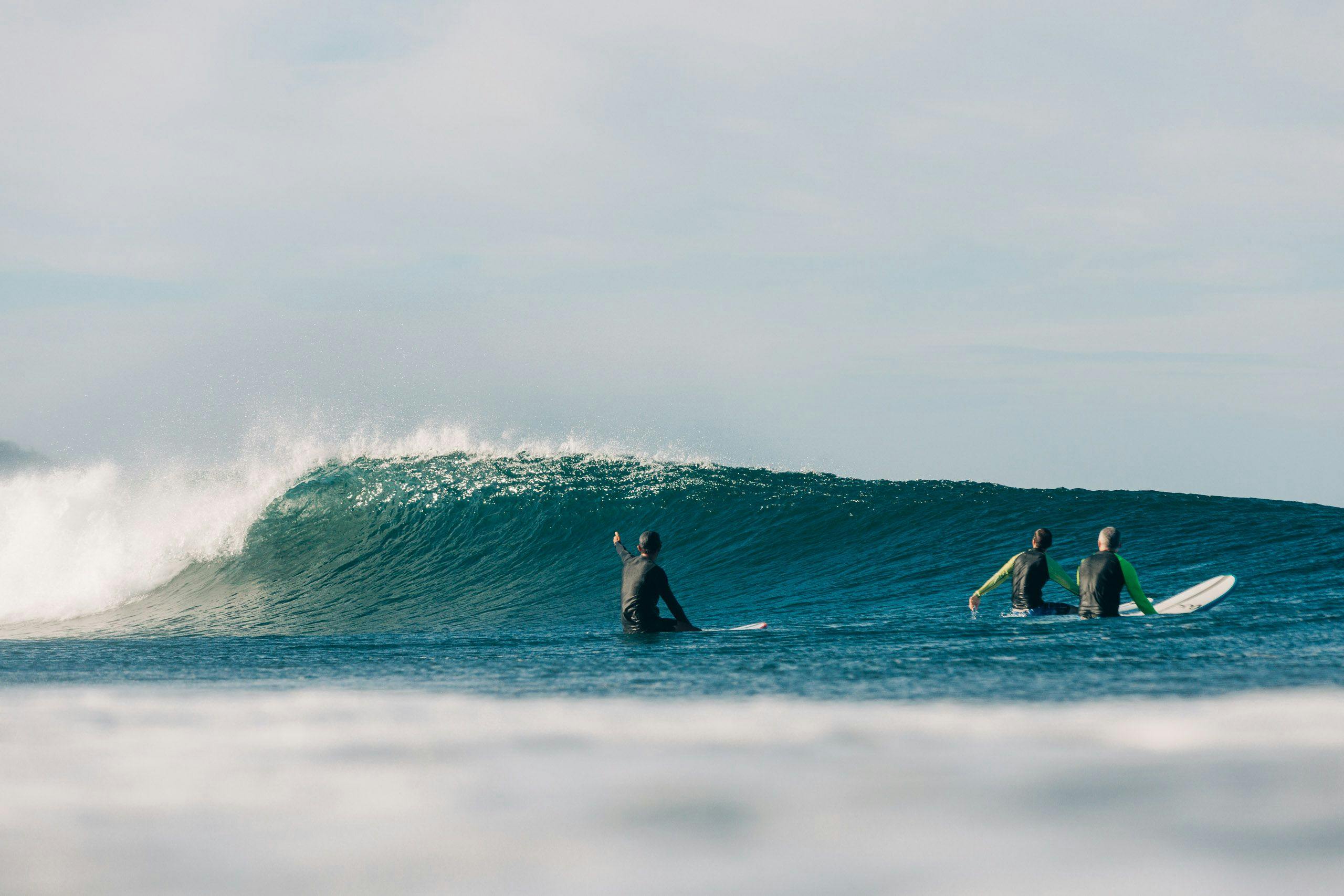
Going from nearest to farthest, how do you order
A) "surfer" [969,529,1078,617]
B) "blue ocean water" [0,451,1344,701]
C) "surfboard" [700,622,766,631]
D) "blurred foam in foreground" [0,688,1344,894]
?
1. "blurred foam in foreground" [0,688,1344,894]
2. "blue ocean water" [0,451,1344,701]
3. "surfer" [969,529,1078,617]
4. "surfboard" [700,622,766,631]

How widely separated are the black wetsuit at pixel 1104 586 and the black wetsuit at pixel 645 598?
3062mm

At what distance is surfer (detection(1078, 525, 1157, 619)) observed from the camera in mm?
7859

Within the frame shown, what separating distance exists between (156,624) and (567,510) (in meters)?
6.65

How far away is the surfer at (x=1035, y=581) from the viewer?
8.33 metres

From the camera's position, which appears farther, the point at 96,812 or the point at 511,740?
the point at 511,740

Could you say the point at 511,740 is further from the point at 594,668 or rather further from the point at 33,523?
the point at 33,523

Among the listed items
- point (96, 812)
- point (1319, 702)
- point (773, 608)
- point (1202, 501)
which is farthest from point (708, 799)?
point (1202, 501)

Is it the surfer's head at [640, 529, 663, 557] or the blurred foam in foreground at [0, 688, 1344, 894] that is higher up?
the surfer's head at [640, 529, 663, 557]

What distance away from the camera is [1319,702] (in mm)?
4406

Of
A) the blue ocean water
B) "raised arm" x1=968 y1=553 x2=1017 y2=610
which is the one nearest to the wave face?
the blue ocean water

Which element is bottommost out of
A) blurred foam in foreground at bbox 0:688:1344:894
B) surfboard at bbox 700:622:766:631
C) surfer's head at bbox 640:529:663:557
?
surfboard at bbox 700:622:766:631

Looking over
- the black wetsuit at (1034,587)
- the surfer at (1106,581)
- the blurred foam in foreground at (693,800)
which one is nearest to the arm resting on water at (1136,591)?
the surfer at (1106,581)

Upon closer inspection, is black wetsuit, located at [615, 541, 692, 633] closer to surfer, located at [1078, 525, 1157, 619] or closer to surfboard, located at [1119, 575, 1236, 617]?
surfer, located at [1078, 525, 1157, 619]

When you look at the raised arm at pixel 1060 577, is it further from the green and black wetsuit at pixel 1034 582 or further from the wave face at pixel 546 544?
the wave face at pixel 546 544
